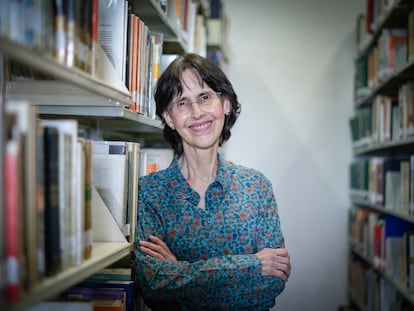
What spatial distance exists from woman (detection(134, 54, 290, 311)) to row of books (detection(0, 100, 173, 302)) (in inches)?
16.8

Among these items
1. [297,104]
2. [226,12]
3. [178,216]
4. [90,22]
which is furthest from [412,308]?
[226,12]

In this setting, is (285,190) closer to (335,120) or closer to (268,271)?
(335,120)

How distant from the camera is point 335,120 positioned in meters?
3.82

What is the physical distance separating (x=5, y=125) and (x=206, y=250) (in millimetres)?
923

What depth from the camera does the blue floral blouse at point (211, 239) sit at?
4.70 ft

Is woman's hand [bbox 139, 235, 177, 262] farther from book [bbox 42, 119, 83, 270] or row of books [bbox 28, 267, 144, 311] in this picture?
book [bbox 42, 119, 83, 270]

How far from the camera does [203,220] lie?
1561mm

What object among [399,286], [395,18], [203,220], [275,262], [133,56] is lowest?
[399,286]

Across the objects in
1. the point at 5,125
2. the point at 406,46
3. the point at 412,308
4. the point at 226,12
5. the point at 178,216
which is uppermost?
the point at 226,12

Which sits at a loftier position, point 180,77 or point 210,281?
point 180,77

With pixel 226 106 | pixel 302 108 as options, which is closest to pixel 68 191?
pixel 226 106

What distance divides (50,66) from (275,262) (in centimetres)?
94

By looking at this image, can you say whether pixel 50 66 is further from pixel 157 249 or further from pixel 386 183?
pixel 386 183

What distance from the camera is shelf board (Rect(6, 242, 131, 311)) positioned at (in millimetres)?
798
